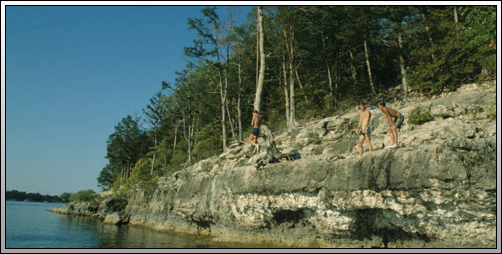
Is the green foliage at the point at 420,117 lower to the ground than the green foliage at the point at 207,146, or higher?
lower

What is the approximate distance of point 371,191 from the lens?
8.80 meters

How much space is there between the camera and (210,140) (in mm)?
29141

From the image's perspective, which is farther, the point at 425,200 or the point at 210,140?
the point at 210,140

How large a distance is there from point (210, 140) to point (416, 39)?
19.1 m

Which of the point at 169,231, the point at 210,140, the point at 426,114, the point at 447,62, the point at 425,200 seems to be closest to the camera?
the point at 425,200

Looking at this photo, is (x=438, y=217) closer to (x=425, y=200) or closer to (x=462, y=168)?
(x=425, y=200)

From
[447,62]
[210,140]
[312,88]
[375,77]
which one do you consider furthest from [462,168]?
[375,77]

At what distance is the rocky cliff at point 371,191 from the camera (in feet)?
24.5

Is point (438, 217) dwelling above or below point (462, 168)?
below

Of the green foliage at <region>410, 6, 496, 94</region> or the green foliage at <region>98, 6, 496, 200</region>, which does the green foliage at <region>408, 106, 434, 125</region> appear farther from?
the green foliage at <region>410, 6, 496, 94</region>

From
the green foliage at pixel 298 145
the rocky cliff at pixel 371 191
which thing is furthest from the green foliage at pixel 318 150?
the green foliage at pixel 298 145

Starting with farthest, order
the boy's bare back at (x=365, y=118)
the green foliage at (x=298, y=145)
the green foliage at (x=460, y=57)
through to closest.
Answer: the green foliage at (x=460, y=57) → the green foliage at (x=298, y=145) → the boy's bare back at (x=365, y=118)

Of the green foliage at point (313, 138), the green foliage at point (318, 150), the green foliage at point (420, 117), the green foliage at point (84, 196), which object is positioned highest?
the green foliage at point (420, 117)

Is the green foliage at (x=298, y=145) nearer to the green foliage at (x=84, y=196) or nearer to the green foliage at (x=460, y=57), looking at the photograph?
the green foliage at (x=460, y=57)
